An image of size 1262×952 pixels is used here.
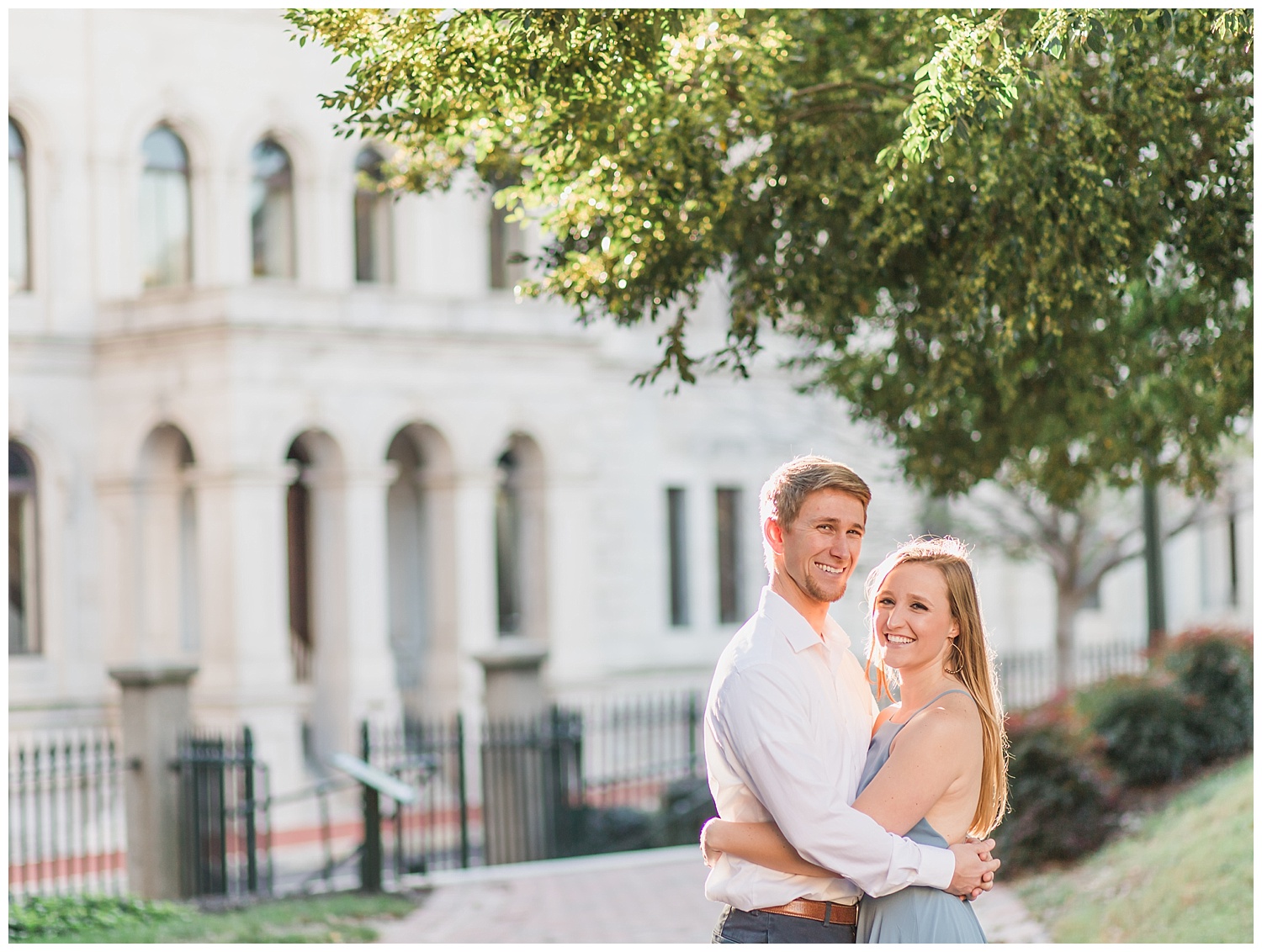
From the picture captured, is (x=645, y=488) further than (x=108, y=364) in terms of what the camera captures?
Yes

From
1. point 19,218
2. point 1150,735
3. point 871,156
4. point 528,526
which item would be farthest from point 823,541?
point 528,526

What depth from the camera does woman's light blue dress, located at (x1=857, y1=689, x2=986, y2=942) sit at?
13.2ft

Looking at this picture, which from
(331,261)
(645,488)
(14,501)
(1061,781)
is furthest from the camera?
(645,488)

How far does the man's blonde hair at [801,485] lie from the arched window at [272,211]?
52.9 ft

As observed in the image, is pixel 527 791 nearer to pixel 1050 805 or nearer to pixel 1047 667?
pixel 1050 805

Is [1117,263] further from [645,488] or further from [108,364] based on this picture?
[645,488]

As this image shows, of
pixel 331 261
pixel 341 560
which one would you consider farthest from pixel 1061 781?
pixel 331 261

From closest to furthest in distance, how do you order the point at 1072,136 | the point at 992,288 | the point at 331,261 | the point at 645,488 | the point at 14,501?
1. the point at 1072,136
2. the point at 992,288
3. the point at 14,501
4. the point at 331,261
5. the point at 645,488

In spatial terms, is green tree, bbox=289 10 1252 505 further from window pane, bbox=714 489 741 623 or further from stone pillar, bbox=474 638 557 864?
window pane, bbox=714 489 741 623

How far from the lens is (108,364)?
18.4m

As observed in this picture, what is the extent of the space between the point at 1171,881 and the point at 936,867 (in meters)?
6.26

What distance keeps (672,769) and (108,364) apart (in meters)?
7.88

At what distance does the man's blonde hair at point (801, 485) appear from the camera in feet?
13.6

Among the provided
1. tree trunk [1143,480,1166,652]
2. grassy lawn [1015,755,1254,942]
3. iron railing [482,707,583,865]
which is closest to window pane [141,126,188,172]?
iron railing [482,707,583,865]
